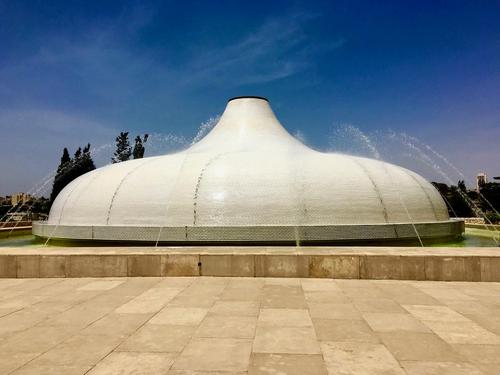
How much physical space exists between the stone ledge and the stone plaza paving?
350 millimetres

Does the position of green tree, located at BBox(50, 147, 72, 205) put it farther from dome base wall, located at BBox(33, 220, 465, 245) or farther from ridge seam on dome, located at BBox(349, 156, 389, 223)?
ridge seam on dome, located at BBox(349, 156, 389, 223)

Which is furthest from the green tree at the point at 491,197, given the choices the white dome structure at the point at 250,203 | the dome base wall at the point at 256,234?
the dome base wall at the point at 256,234

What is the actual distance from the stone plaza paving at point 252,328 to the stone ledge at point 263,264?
35 cm

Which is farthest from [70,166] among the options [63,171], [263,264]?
[263,264]

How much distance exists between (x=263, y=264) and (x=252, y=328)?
9.92 ft

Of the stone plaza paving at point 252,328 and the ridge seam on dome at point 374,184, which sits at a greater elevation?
the ridge seam on dome at point 374,184

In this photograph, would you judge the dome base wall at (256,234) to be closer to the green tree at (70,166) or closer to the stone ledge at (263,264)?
the stone ledge at (263,264)

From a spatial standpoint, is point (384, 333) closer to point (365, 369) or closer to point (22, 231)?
point (365, 369)

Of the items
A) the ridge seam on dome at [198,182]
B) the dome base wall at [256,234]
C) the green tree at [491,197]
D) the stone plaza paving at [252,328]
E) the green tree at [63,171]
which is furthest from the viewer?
the green tree at [491,197]

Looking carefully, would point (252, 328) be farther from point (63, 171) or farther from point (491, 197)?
point (491, 197)

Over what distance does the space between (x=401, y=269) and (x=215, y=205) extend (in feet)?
22.6

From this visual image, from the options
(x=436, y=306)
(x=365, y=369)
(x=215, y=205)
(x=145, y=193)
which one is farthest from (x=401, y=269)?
(x=145, y=193)

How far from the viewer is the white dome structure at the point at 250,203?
12.2 metres

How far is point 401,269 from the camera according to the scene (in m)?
7.27
